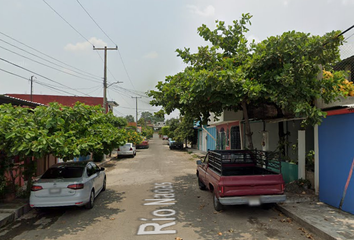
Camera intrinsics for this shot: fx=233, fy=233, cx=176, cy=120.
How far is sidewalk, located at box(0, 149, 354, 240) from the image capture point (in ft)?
15.8

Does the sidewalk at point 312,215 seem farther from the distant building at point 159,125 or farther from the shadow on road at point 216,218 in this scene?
the distant building at point 159,125

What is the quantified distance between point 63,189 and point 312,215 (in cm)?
633

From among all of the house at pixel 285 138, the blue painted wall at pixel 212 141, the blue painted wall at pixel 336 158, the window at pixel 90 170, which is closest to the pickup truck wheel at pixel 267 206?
the blue painted wall at pixel 336 158

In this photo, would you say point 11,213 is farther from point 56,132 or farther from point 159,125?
point 159,125

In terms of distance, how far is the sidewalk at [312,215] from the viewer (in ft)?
15.8

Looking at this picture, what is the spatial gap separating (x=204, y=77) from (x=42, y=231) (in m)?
5.39

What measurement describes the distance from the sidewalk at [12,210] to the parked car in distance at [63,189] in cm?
58

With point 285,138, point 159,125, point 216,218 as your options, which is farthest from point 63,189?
point 159,125

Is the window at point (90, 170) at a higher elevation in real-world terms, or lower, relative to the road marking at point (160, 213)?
higher

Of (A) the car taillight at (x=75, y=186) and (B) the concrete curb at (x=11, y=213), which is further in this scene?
(A) the car taillight at (x=75, y=186)

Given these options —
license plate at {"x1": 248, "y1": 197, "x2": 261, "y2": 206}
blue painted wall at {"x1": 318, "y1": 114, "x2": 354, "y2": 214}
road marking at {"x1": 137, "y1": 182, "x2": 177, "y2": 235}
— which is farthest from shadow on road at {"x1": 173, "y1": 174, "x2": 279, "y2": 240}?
blue painted wall at {"x1": 318, "y1": 114, "x2": 354, "y2": 214}

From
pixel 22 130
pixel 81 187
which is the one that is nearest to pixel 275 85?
pixel 81 187

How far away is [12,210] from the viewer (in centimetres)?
626

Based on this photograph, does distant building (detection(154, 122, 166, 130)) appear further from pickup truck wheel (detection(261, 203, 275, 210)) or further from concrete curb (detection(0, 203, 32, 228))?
pickup truck wheel (detection(261, 203, 275, 210))
